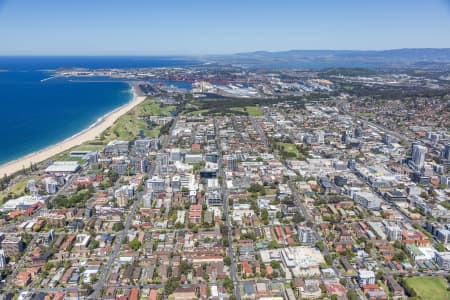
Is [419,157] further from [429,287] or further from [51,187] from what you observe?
[51,187]

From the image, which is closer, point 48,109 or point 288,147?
point 288,147

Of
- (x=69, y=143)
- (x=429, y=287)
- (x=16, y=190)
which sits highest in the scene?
(x=69, y=143)

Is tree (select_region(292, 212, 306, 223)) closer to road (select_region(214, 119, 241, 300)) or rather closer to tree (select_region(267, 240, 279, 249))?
tree (select_region(267, 240, 279, 249))

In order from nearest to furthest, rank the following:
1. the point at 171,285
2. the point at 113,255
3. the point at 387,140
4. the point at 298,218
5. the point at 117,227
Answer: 1. the point at 171,285
2. the point at 113,255
3. the point at 117,227
4. the point at 298,218
5. the point at 387,140

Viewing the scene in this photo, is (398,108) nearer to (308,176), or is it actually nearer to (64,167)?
(308,176)

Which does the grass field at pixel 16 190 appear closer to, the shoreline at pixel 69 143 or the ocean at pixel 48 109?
the shoreline at pixel 69 143

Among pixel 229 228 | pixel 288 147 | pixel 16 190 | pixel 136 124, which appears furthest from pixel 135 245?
pixel 136 124

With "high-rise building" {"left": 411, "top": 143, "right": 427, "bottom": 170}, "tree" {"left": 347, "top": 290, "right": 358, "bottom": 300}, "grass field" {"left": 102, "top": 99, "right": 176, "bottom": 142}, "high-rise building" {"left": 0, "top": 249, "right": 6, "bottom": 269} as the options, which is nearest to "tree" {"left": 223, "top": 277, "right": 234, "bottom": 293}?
"tree" {"left": 347, "top": 290, "right": 358, "bottom": 300}

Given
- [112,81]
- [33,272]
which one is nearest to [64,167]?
[33,272]
